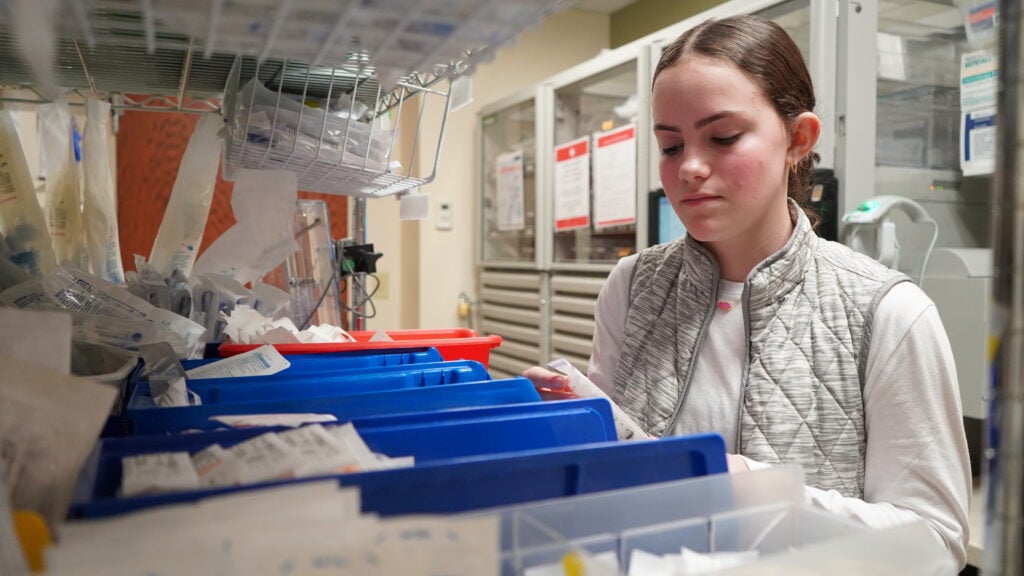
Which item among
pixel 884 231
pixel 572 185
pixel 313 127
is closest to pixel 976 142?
pixel 884 231

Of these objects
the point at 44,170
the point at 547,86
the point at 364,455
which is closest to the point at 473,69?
the point at 364,455

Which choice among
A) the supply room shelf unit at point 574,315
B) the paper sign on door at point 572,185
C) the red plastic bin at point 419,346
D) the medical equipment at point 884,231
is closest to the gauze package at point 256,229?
the red plastic bin at point 419,346

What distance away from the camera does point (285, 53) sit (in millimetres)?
479

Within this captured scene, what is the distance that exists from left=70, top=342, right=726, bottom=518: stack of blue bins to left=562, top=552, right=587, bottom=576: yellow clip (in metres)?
0.07

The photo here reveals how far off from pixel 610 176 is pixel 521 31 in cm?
228

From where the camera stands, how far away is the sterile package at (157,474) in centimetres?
35

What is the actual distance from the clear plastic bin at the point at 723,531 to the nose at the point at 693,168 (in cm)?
63

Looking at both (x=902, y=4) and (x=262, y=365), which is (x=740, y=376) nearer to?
(x=262, y=365)

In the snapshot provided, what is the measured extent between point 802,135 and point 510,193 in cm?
246

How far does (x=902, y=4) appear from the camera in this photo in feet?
6.28

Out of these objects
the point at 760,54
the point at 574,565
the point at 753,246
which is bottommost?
the point at 574,565

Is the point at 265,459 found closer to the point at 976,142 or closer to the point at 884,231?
the point at 884,231

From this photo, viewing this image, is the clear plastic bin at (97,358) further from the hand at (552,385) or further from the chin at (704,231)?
the chin at (704,231)

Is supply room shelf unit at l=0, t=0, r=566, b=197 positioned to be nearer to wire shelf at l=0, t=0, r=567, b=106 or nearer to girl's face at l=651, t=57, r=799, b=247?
wire shelf at l=0, t=0, r=567, b=106
